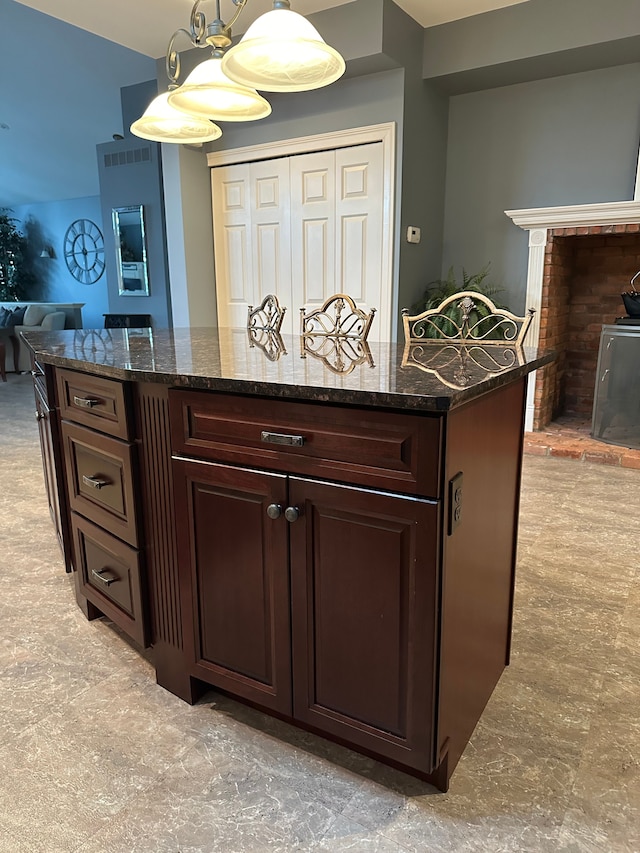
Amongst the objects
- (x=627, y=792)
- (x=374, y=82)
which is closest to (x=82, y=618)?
(x=627, y=792)

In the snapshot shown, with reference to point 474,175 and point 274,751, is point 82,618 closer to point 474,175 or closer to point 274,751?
point 274,751

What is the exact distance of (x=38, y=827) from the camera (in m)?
Result: 1.19

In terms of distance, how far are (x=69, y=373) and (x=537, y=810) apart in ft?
5.36

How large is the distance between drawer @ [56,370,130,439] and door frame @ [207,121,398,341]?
2.86 metres

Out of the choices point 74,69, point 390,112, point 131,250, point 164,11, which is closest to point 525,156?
point 390,112

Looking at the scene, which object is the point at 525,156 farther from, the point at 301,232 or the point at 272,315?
the point at 272,315

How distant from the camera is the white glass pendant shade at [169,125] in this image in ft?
7.34

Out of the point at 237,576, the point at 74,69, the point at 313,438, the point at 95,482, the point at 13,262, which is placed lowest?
the point at 237,576

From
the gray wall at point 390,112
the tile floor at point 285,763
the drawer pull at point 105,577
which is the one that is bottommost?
the tile floor at point 285,763

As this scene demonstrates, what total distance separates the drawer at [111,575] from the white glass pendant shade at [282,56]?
4.88 ft

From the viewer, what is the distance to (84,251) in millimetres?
9773

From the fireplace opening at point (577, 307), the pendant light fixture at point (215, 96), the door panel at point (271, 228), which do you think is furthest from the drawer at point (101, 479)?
the fireplace opening at point (577, 307)

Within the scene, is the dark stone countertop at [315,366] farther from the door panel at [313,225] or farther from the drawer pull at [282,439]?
the door panel at [313,225]

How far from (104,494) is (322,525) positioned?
2.59 ft
